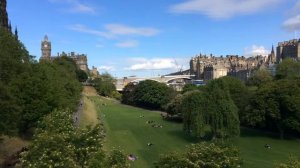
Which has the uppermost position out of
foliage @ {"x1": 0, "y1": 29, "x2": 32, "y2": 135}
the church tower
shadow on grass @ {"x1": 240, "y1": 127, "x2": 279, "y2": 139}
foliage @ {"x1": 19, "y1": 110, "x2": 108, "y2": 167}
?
the church tower

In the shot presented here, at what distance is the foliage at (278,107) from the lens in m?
60.3

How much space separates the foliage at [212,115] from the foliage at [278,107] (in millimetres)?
7194

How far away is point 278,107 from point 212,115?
37.3ft

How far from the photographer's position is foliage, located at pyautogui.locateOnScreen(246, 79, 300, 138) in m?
60.3

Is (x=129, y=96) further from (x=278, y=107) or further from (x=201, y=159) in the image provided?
(x=201, y=159)

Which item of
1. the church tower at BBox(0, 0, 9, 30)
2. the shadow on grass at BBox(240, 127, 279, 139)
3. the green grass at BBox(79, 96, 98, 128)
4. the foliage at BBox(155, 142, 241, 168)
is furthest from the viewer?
the church tower at BBox(0, 0, 9, 30)

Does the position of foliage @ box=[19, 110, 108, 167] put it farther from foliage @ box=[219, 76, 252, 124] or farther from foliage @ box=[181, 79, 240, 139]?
foliage @ box=[219, 76, 252, 124]

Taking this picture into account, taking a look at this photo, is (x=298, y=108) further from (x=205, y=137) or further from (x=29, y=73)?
(x=29, y=73)

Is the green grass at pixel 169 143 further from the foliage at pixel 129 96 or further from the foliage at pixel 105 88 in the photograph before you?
the foliage at pixel 105 88

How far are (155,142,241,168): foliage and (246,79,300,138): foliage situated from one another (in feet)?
115

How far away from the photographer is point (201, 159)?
2602 centimetres

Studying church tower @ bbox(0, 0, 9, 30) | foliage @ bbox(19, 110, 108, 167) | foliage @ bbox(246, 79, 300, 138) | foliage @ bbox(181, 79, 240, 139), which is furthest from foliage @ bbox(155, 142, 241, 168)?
church tower @ bbox(0, 0, 9, 30)

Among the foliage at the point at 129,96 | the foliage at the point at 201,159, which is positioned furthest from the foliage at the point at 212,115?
the foliage at the point at 129,96

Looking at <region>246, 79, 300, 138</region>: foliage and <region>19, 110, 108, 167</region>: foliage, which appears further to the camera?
<region>246, 79, 300, 138</region>: foliage
